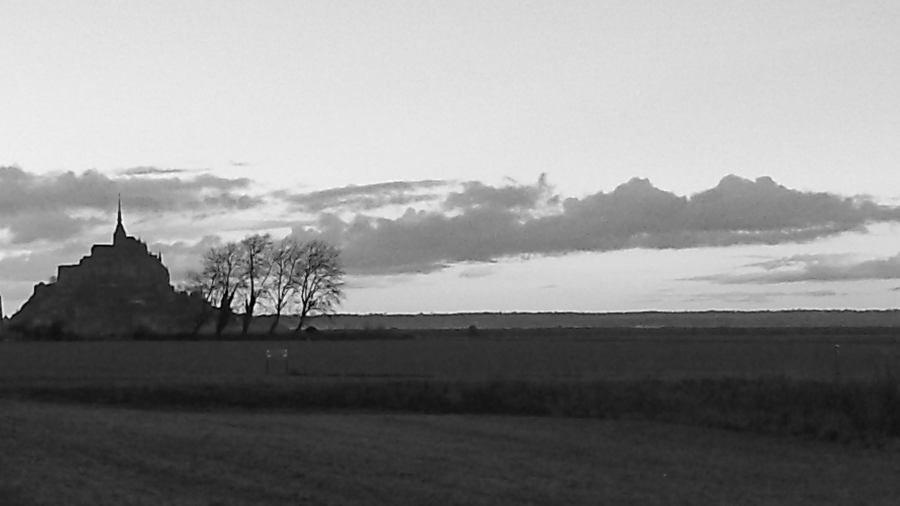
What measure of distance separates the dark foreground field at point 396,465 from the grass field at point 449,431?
61mm

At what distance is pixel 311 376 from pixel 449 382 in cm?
770

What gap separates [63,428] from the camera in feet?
61.5

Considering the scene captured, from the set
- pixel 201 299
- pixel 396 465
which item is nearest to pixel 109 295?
pixel 201 299

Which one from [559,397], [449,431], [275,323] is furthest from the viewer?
[275,323]

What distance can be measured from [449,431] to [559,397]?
32.9ft

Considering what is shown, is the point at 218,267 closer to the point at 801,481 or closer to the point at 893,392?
the point at 893,392

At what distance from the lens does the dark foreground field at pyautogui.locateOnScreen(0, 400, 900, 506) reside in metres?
14.6

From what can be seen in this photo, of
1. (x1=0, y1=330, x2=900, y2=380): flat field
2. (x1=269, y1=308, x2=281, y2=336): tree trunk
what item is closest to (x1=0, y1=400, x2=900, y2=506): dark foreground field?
(x1=0, y1=330, x2=900, y2=380): flat field

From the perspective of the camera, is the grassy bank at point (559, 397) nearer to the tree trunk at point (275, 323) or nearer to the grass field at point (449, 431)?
the grass field at point (449, 431)

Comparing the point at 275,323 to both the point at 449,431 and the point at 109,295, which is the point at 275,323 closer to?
the point at 109,295

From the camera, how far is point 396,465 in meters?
18.0

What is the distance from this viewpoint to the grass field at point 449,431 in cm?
1559

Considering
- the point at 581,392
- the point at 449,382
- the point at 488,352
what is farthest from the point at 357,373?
the point at 488,352

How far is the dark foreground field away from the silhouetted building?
92122mm
